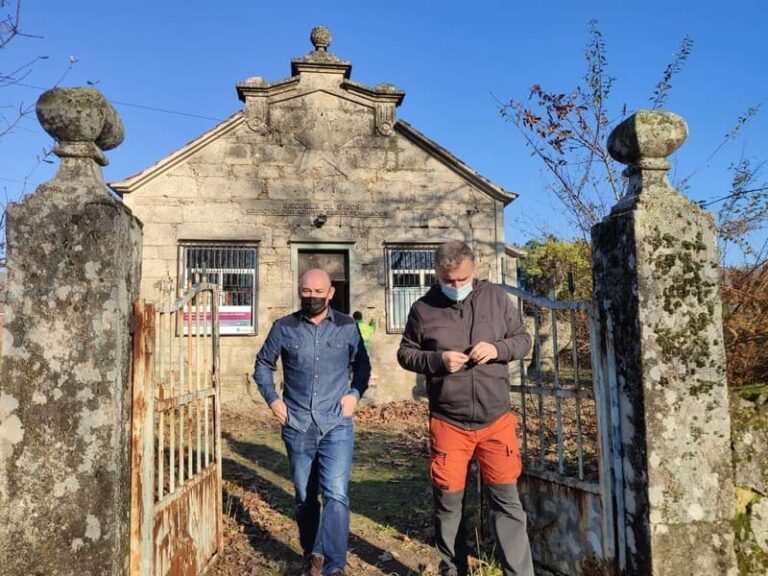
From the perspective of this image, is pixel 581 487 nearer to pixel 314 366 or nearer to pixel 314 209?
pixel 314 366

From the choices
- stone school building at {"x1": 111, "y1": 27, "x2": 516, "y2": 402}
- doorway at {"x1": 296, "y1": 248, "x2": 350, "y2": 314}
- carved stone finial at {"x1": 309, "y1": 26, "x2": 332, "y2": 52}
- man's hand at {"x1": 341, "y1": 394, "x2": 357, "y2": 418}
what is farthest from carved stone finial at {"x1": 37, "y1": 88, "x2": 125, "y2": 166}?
carved stone finial at {"x1": 309, "y1": 26, "x2": 332, "y2": 52}

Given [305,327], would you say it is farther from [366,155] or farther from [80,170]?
[366,155]

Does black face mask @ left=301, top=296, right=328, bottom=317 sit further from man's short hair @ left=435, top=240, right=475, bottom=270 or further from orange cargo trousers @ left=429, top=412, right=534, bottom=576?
orange cargo trousers @ left=429, top=412, right=534, bottom=576

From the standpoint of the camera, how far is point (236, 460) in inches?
276

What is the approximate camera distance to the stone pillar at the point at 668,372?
2.69 meters

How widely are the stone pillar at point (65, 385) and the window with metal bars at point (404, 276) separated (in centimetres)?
815

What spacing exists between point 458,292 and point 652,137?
1.28m

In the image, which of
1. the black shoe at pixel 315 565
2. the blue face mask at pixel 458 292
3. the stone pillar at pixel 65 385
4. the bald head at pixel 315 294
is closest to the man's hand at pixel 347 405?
the bald head at pixel 315 294

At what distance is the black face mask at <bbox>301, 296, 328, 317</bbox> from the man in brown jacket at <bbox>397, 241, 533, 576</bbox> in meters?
0.71

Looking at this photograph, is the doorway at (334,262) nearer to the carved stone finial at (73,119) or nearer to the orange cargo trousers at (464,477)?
the orange cargo trousers at (464,477)

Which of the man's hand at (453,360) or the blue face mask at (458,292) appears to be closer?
the man's hand at (453,360)

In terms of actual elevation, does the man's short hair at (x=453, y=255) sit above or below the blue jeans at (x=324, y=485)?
above

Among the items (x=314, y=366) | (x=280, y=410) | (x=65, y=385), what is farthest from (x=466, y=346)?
(x=65, y=385)

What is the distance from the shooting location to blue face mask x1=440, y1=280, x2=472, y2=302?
10.9ft
